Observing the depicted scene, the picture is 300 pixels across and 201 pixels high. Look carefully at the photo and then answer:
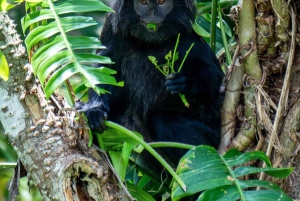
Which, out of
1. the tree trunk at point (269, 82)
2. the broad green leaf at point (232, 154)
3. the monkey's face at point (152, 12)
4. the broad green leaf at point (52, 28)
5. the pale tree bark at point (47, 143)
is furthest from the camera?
the monkey's face at point (152, 12)

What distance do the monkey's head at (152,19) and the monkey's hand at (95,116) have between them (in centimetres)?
48

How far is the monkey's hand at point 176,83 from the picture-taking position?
311 cm

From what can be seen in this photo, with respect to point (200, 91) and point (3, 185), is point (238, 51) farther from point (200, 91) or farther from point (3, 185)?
point (3, 185)

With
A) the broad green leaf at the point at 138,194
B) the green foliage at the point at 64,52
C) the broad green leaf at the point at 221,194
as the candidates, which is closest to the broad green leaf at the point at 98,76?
the green foliage at the point at 64,52

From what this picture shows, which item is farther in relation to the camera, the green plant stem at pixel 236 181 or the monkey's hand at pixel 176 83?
the monkey's hand at pixel 176 83

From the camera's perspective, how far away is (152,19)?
3.39m

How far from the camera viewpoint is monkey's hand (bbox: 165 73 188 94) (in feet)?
10.2

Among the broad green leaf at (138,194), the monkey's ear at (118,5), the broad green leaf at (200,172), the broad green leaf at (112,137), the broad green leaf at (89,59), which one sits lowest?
the broad green leaf at (138,194)

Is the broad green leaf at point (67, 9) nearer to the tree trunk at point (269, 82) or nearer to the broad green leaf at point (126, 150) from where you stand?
the broad green leaf at point (126, 150)

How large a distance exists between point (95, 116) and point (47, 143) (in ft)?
1.67

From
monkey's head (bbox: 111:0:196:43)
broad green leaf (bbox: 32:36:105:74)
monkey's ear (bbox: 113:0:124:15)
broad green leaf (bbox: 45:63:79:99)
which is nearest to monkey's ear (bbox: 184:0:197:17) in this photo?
monkey's head (bbox: 111:0:196:43)

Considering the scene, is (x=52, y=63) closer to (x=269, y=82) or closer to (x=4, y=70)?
(x=4, y=70)

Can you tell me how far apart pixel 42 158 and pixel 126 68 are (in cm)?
115

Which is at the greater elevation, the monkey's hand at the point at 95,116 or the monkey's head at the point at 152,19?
the monkey's head at the point at 152,19
